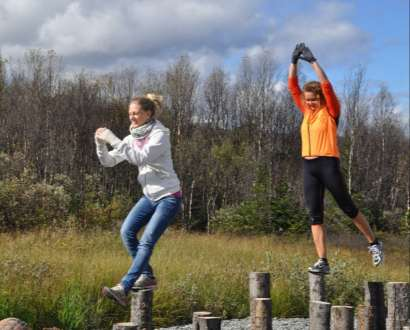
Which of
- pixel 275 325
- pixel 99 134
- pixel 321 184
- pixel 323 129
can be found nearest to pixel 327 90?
pixel 323 129

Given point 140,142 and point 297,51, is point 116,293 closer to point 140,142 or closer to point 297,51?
point 140,142

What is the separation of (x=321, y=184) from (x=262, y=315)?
5.13 feet

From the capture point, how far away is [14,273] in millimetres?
7227

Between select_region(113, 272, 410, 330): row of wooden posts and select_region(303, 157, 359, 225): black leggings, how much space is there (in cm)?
55

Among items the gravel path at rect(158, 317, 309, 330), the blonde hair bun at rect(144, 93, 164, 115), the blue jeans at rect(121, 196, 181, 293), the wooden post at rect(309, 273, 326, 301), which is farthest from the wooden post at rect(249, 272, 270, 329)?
the gravel path at rect(158, 317, 309, 330)

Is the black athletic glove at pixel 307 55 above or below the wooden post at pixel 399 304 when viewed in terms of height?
above

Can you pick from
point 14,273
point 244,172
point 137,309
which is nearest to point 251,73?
point 244,172

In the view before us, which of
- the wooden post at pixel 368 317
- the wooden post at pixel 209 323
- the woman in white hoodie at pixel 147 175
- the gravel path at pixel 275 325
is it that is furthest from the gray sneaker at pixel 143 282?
the gravel path at pixel 275 325

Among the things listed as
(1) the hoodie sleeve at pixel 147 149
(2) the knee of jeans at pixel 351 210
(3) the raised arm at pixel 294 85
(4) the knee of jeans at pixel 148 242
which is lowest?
(4) the knee of jeans at pixel 148 242

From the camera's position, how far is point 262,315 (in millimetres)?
4430

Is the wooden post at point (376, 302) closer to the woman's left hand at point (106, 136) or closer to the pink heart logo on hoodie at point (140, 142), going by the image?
the pink heart logo on hoodie at point (140, 142)

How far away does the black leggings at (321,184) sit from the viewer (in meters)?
5.52

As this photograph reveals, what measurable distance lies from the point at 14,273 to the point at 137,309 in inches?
125

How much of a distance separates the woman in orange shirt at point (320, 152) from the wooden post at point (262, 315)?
1.14m
